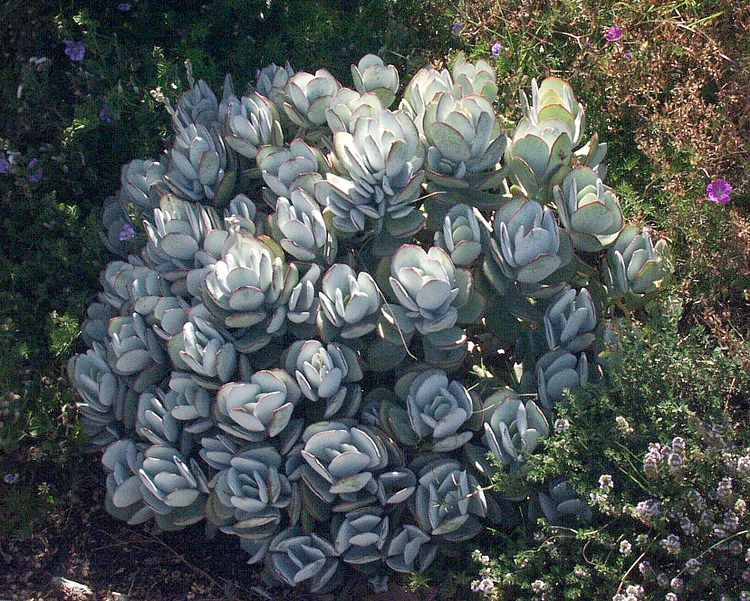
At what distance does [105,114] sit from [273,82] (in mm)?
686

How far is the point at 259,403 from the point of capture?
205 centimetres

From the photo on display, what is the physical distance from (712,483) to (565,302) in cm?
52

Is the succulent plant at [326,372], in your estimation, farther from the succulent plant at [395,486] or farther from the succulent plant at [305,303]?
the succulent plant at [395,486]

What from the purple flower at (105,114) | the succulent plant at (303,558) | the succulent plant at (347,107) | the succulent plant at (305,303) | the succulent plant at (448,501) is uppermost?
the succulent plant at (347,107)

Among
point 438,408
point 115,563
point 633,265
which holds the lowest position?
point 115,563

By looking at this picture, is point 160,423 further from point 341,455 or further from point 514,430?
point 514,430

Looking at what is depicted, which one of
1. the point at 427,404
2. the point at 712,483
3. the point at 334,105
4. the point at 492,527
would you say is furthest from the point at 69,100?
the point at 712,483

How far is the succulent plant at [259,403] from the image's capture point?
205 centimetres

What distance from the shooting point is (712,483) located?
6.42 ft

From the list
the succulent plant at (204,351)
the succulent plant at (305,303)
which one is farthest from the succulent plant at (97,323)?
the succulent plant at (305,303)

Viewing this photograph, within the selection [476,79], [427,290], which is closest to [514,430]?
[427,290]

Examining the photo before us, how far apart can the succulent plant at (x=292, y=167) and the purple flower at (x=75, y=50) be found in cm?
115

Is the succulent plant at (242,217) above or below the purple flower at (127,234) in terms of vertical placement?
above

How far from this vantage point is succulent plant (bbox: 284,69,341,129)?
2395 millimetres
